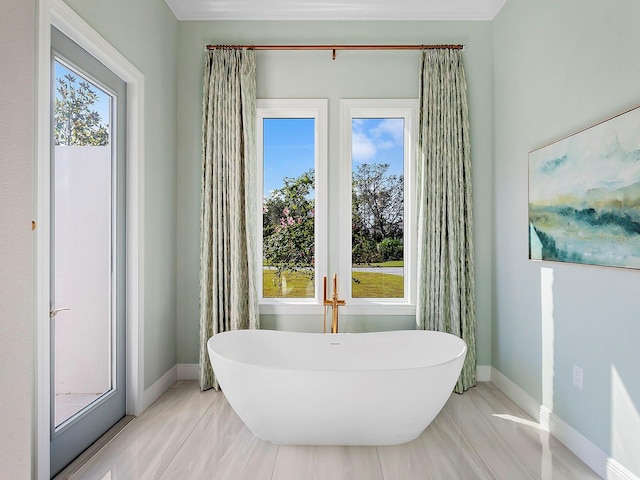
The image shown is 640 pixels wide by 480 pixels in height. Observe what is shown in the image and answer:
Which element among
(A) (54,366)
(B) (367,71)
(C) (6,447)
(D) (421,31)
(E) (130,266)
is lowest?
(A) (54,366)

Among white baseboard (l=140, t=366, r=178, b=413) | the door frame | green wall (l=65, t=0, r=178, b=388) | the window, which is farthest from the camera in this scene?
the window

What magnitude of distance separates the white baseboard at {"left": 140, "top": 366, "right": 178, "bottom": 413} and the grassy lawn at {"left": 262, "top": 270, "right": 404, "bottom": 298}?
97 centimetres

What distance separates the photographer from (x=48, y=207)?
5.89ft

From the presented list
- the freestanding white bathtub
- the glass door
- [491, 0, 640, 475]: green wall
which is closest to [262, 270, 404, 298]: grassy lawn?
[491, 0, 640, 475]: green wall

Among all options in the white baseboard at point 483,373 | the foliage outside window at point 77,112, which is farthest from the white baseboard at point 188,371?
the white baseboard at point 483,373

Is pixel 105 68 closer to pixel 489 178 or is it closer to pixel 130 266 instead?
pixel 130 266

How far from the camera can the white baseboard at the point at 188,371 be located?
330 centimetres

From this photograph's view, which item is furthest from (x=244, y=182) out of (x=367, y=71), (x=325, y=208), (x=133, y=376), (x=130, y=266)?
(x=133, y=376)

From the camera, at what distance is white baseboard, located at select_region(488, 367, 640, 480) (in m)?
1.93

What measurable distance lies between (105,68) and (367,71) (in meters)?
1.93

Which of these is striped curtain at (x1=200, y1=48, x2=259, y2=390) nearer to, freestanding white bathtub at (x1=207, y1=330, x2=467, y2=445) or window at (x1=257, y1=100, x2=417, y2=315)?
window at (x1=257, y1=100, x2=417, y2=315)

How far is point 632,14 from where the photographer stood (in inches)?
71.8

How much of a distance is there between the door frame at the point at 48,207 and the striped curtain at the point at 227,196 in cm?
56

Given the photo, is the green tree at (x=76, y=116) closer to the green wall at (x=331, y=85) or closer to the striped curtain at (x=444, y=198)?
the green wall at (x=331, y=85)
